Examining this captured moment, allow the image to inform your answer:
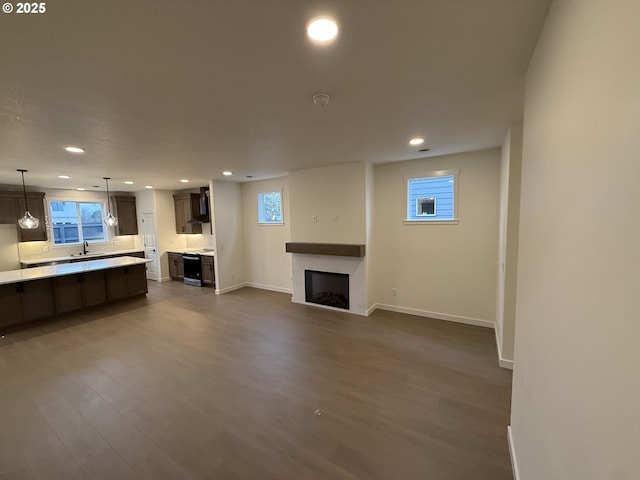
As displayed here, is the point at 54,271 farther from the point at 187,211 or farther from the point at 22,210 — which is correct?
the point at 187,211

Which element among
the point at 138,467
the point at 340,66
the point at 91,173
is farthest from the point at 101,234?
the point at 340,66

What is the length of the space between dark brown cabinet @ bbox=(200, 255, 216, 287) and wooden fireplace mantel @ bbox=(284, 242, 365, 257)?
2.71m

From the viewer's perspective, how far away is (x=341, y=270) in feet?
15.7

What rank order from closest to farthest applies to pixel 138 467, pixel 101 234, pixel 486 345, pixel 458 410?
pixel 138 467
pixel 458 410
pixel 486 345
pixel 101 234

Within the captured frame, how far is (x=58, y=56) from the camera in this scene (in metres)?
1.40

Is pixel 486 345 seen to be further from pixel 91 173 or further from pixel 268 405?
pixel 91 173

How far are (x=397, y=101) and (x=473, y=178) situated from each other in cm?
252

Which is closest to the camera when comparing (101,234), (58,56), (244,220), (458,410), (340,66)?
(58,56)

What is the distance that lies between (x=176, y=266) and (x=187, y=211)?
160 cm

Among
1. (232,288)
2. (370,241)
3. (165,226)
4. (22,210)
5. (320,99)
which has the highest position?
(320,99)

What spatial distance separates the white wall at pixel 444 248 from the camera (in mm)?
3938

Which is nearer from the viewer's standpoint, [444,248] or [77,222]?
[444,248]

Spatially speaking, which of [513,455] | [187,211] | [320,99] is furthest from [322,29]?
[187,211]

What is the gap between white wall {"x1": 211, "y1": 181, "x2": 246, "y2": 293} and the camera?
245 inches
